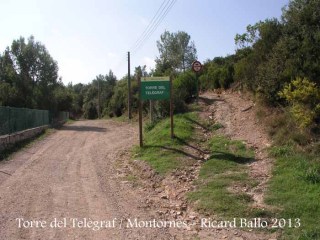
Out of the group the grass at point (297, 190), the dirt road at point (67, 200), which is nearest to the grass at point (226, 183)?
the grass at point (297, 190)

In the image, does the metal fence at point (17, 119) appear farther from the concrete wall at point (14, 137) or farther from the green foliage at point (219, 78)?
the green foliage at point (219, 78)

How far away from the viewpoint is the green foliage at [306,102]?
10.4 meters

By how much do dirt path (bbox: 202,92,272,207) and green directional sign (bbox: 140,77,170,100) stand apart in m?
2.62

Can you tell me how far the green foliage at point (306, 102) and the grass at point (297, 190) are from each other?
881mm

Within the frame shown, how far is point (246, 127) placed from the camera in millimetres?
14016

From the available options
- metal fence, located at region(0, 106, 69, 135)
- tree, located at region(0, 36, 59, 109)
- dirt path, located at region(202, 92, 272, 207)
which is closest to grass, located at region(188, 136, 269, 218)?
dirt path, located at region(202, 92, 272, 207)

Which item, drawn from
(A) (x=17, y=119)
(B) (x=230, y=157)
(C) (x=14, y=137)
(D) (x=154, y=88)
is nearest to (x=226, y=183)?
(B) (x=230, y=157)

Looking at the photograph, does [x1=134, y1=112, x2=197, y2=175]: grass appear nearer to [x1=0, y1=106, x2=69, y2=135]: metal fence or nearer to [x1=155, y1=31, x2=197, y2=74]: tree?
[x1=0, y1=106, x2=69, y2=135]: metal fence

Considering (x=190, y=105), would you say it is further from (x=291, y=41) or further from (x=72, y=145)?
(x=291, y=41)

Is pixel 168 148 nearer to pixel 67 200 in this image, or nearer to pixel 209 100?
pixel 67 200

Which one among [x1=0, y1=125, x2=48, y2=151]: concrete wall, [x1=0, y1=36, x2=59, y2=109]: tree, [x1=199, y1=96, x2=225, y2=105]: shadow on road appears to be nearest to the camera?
[x1=0, y1=125, x2=48, y2=151]: concrete wall

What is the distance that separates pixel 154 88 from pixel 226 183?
6.92 metres

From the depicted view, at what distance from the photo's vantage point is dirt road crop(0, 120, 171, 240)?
6609 mm

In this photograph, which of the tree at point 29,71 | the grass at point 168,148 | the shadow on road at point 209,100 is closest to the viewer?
the grass at point 168,148
